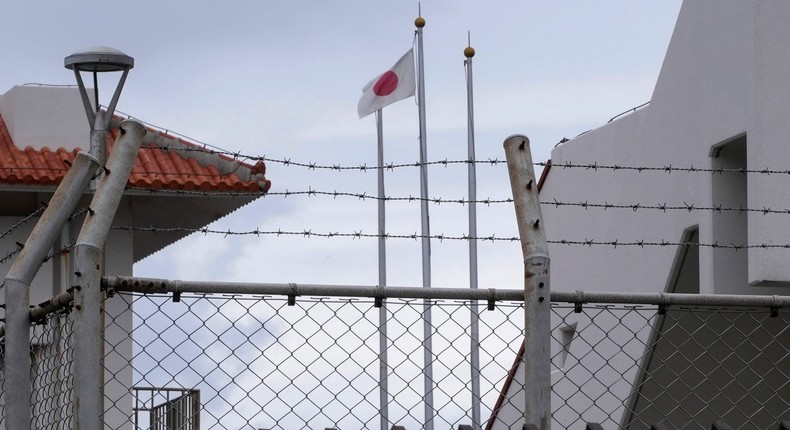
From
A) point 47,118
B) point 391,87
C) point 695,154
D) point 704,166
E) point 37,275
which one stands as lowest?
point 37,275

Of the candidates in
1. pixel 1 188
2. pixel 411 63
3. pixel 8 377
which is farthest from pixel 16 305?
pixel 411 63

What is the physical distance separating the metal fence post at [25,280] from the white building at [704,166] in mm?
6995

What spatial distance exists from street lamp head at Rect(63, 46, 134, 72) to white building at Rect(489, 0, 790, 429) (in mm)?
4195

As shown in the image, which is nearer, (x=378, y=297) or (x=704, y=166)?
(x=378, y=297)

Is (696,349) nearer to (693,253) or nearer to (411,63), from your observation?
(693,253)

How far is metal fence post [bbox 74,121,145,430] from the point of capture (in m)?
4.02

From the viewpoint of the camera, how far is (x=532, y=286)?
435 centimetres

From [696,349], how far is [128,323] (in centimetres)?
608

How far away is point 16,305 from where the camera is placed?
427 centimetres

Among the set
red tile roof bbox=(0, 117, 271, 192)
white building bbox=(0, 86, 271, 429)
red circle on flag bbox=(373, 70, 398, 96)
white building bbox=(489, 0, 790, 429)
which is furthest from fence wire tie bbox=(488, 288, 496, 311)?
red circle on flag bbox=(373, 70, 398, 96)

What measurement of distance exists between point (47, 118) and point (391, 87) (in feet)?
20.6

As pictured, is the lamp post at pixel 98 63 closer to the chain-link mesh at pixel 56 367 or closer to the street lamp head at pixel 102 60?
the street lamp head at pixel 102 60

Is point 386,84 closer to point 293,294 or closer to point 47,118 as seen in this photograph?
point 47,118

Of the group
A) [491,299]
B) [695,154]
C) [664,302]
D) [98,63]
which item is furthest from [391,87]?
[491,299]
